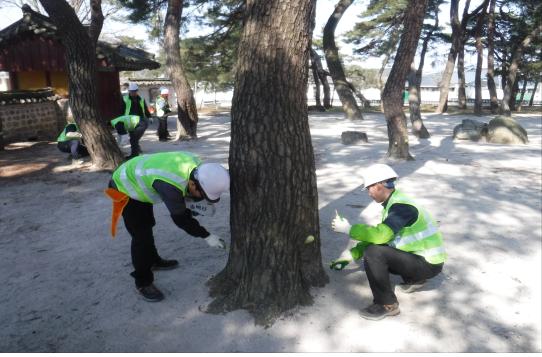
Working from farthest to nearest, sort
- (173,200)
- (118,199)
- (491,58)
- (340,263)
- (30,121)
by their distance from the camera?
(491,58)
(30,121)
(340,263)
(118,199)
(173,200)

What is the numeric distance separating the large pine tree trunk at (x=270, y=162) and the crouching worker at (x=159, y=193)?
0.78ft

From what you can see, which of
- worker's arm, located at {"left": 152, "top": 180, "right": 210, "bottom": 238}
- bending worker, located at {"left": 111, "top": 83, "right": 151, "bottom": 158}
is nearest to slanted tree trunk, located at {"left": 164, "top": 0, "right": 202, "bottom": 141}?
bending worker, located at {"left": 111, "top": 83, "right": 151, "bottom": 158}

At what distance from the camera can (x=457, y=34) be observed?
21.8m

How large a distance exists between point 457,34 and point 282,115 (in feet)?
71.7

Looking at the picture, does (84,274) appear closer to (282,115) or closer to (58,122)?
(282,115)

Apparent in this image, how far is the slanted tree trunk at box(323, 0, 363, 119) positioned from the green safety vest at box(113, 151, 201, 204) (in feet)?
51.2

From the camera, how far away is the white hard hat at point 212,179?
2.96 metres

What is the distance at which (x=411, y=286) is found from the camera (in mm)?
3418

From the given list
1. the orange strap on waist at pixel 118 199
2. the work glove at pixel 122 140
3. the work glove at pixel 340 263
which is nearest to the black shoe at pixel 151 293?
the orange strap on waist at pixel 118 199

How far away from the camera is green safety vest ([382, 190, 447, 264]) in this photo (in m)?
3.16

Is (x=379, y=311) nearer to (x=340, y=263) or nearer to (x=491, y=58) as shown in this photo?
(x=340, y=263)

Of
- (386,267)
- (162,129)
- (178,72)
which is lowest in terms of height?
(386,267)

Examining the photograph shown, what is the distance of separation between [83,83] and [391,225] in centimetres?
634

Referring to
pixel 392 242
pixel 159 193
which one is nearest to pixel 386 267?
pixel 392 242
